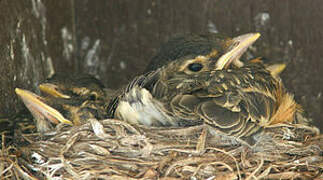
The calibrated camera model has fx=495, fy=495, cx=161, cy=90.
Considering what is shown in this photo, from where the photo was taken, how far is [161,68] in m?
1.75

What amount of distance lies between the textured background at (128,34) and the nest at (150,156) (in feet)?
1.05

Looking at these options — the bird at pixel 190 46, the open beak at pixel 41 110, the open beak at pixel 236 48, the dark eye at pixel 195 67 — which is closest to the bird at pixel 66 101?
the open beak at pixel 41 110

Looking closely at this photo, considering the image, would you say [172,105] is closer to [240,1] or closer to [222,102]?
[222,102]

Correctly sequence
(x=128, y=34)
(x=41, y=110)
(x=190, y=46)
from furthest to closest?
(x=128, y=34)
(x=190, y=46)
(x=41, y=110)

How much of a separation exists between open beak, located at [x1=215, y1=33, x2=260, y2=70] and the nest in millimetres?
352

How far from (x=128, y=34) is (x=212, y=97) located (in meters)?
0.89

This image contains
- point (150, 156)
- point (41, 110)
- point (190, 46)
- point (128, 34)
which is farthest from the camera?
point (128, 34)

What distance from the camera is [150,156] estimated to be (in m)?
1.51

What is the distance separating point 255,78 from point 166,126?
366 millimetres

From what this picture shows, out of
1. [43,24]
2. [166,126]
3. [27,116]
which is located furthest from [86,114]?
[43,24]

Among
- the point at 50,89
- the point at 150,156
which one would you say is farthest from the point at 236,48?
the point at 50,89

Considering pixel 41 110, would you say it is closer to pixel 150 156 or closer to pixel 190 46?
pixel 150 156

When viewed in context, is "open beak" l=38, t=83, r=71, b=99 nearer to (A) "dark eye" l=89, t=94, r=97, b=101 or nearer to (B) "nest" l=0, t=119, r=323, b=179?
(A) "dark eye" l=89, t=94, r=97, b=101

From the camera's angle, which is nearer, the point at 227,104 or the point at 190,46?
the point at 227,104
